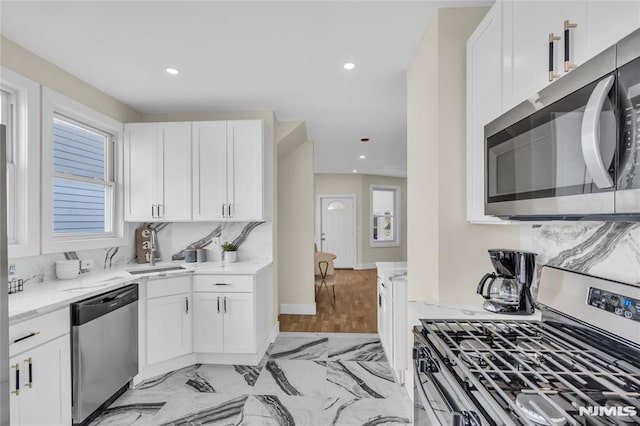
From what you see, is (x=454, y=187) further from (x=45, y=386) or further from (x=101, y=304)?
(x=45, y=386)

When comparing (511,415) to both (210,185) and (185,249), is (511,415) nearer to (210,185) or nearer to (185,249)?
(210,185)

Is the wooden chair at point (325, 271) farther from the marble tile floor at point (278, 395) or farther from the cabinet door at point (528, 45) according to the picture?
the cabinet door at point (528, 45)

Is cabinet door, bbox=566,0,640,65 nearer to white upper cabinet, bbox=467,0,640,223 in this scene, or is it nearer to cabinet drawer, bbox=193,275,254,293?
white upper cabinet, bbox=467,0,640,223

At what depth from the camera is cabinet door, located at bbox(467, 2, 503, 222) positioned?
1.40m

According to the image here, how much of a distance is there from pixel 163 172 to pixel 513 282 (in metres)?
3.12

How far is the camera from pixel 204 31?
202 centimetres

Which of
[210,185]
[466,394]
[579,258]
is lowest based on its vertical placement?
[466,394]

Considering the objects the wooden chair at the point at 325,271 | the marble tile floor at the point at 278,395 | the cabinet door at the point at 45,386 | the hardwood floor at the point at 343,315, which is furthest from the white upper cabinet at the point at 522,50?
the wooden chair at the point at 325,271

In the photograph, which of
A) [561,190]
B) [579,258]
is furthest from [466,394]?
[579,258]

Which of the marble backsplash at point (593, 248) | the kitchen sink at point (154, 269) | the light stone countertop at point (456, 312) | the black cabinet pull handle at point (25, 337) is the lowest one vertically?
the black cabinet pull handle at point (25, 337)

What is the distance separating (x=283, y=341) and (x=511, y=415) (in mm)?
3142

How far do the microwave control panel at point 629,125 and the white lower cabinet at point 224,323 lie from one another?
8.85 ft

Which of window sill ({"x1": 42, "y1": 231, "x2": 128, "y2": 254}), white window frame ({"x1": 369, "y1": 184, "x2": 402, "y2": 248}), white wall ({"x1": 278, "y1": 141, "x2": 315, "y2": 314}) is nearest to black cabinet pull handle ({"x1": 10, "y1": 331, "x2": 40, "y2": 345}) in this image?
window sill ({"x1": 42, "y1": 231, "x2": 128, "y2": 254})

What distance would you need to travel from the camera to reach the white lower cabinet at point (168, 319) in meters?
2.74
